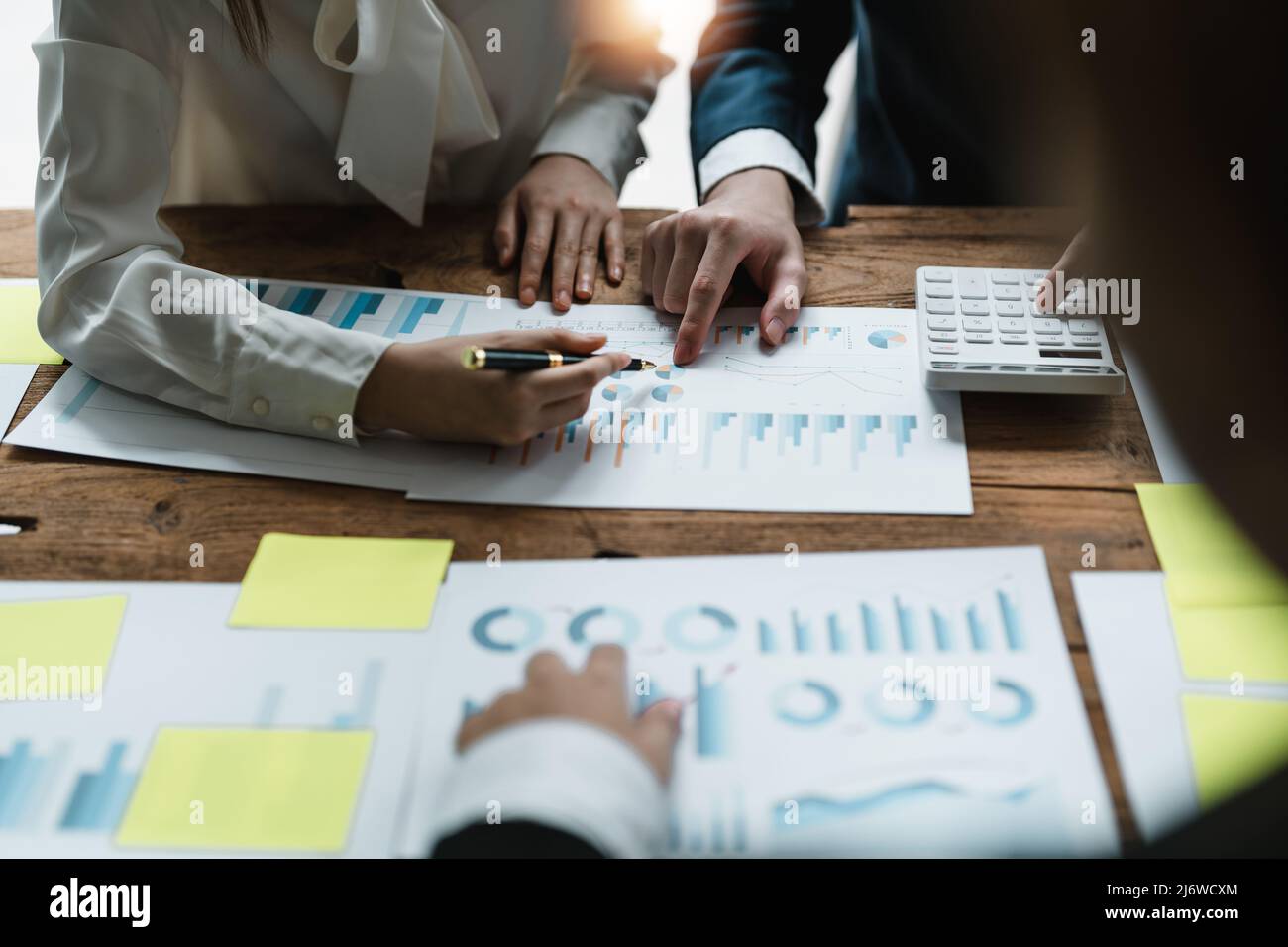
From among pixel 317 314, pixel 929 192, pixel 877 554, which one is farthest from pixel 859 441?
pixel 929 192

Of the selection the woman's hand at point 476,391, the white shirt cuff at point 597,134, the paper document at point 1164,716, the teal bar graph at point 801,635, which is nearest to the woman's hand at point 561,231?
the white shirt cuff at point 597,134

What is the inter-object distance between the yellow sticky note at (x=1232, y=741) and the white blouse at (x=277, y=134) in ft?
1.82

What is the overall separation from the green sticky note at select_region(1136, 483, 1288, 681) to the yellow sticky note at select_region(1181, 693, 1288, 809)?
0.02 meters

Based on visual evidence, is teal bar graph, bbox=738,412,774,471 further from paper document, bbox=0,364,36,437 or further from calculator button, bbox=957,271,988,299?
paper document, bbox=0,364,36,437

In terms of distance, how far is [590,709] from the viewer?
50 centimetres

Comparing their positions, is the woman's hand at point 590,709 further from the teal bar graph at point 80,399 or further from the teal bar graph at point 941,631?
the teal bar graph at point 80,399

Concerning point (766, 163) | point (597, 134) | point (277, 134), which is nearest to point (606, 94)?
point (597, 134)

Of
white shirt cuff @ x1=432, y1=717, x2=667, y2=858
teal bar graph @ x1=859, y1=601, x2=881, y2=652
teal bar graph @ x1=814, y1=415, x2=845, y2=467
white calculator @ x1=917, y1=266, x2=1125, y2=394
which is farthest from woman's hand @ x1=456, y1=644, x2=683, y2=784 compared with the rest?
white calculator @ x1=917, y1=266, x2=1125, y2=394

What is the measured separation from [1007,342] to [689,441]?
10.0 inches

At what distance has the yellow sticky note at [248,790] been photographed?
467 mm

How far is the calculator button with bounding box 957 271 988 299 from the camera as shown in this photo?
2.46 feet

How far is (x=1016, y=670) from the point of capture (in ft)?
1.70

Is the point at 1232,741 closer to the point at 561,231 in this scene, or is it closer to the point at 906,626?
the point at 906,626
